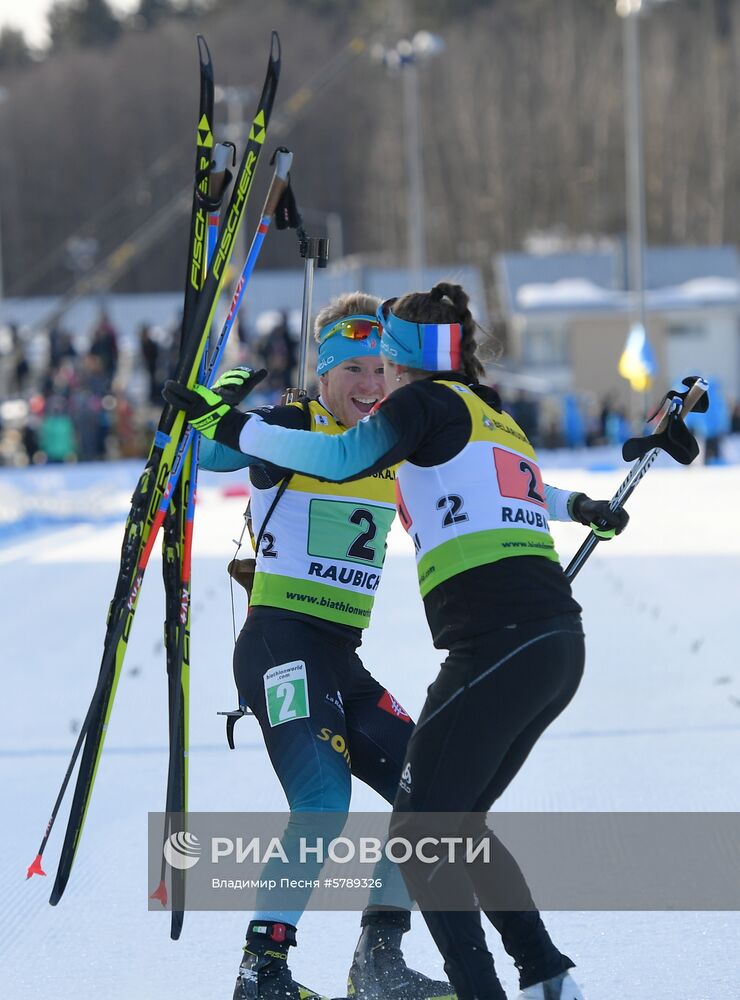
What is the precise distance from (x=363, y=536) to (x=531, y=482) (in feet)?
1.80

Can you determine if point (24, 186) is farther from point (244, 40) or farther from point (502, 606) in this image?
point (502, 606)

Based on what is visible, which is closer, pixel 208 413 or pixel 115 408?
pixel 208 413

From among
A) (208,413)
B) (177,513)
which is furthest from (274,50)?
(177,513)

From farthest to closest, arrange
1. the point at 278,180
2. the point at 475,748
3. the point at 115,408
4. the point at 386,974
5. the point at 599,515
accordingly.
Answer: the point at 115,408, the point at 278,180, the point at 599,515, the point at 386,974, the point at 475,748

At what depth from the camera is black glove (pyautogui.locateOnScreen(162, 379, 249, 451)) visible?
9.72 ft

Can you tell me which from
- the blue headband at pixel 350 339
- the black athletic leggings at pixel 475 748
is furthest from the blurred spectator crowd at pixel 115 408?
the black athletic leggings at pixel 475 748

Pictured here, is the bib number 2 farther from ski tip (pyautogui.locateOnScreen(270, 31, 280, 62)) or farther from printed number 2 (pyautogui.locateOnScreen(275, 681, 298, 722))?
ski tip (pyautogui.locateOnScreen(270, 31, 280, 62))

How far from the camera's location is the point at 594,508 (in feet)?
10.7

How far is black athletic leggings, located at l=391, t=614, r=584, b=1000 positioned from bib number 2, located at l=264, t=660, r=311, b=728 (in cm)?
37

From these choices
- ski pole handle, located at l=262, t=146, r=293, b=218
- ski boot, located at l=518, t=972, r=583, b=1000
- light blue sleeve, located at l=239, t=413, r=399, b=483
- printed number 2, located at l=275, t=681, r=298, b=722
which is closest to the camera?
light blue sleeve, located at l=239, t=413, r=399, b=483

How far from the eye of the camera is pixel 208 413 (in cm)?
297

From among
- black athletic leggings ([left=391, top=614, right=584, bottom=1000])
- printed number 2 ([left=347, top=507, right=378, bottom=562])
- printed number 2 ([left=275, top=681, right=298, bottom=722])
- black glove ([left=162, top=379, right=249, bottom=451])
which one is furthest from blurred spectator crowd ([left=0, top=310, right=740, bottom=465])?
black athletic leggings ([left=391, top=614, right=584, bottom=1000])

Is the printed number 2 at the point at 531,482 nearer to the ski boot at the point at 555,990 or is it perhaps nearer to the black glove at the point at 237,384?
the black glove at the point at 237,384

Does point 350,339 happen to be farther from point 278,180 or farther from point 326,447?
point 326,447
